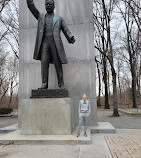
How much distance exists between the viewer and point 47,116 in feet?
22.4

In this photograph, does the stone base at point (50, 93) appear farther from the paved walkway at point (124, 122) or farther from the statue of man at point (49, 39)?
the paved walkway at point (124, 122)

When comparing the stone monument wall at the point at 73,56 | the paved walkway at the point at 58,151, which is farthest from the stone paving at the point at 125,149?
the stone monument wall at the point at 73,56

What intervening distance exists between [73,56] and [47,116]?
4012 mm

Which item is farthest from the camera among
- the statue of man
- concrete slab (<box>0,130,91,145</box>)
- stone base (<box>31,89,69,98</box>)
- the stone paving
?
the statue of man

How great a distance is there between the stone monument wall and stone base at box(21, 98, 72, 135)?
2613 mm

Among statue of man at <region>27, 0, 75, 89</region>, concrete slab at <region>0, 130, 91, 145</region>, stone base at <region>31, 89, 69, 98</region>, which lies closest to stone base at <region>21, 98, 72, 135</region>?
stone base at <region>31, 89, 69, 98</region>

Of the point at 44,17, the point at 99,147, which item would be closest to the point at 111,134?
the point at 99,147

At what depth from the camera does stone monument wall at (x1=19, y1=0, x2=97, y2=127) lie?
9.63 m

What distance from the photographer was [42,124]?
6.82m

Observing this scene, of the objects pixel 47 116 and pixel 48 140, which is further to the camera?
pixel 47 116

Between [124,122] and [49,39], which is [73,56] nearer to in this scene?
[49,39]

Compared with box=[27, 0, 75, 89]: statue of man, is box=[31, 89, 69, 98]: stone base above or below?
below

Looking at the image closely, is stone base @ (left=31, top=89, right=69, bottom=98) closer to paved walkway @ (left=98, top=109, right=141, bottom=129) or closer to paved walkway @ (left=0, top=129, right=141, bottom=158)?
paved walkway @ (left=0, top=129, right=141, bottom=158)

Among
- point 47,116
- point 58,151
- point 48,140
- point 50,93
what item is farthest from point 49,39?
point 58,151
